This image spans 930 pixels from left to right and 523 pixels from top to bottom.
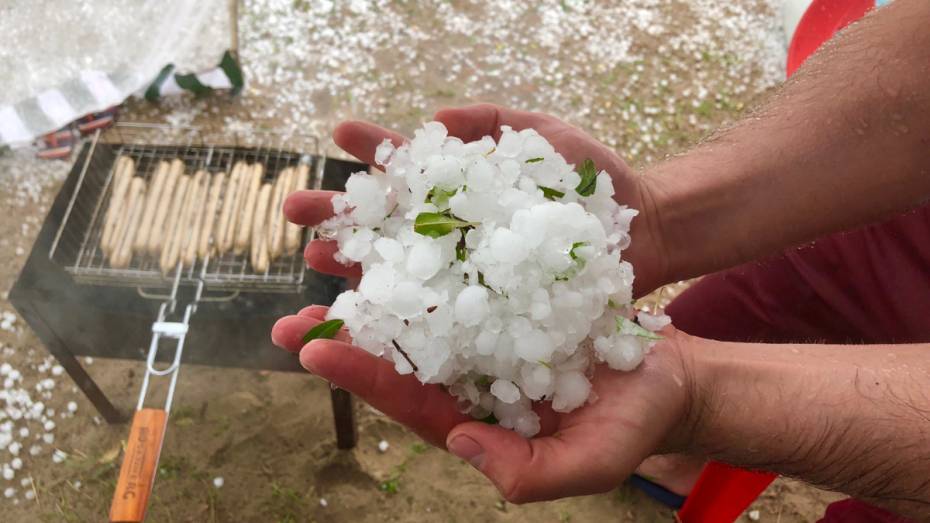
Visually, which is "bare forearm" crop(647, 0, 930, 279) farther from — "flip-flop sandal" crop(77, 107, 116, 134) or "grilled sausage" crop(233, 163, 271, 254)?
"flip-flop sandal" crop(77, 107, 116, 134)

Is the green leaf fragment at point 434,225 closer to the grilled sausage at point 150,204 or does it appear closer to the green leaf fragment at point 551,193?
the green leaf fragment at point 551,193

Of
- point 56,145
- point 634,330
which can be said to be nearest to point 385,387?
point 634,330

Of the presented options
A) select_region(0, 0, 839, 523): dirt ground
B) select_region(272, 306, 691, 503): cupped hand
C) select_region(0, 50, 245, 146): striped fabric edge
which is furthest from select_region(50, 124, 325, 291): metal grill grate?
select_region(0, 50, 245, 146): striped fabric edge

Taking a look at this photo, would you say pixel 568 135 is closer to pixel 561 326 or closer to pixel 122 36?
pixel 561 326

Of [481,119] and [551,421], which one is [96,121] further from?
[551,421]

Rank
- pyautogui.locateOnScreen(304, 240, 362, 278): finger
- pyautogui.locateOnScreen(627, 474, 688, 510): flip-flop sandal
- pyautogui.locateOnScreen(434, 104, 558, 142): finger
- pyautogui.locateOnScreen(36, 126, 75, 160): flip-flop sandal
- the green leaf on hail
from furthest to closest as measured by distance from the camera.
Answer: pyautogui.locateOnScreen(36, 126, 75, 160): flip-flop sandal → pyautogui.locateOnScreen(627, 474, 688, 510): flip-flop sandal → pyautogui.locateOnScreen(434, 104, 558, 142): finger → pyautogui.locateOnScreen(304, 240, 362, 278): finger → the green leaf on hail

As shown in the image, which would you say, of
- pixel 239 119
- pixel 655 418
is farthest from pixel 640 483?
pixel 239 119
